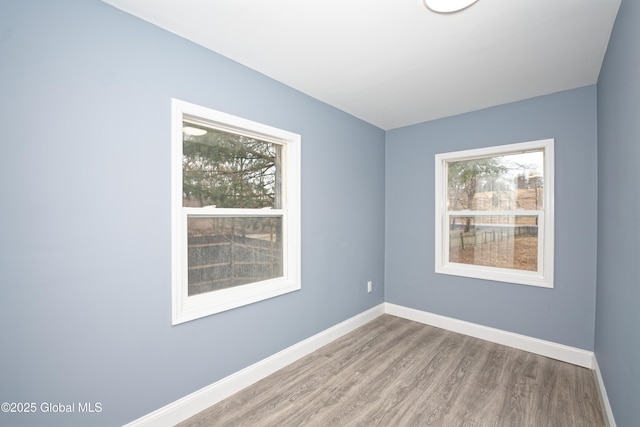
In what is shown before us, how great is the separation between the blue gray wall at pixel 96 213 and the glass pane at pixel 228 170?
8.1 inches

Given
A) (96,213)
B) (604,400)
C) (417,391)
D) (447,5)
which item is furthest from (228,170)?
(604,400)

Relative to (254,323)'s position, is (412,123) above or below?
above

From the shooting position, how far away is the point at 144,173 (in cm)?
167

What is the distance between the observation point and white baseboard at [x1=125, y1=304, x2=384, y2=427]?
173 centimetres

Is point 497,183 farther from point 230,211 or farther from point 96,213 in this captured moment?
point 96,213

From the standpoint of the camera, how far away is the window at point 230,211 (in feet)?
6.18

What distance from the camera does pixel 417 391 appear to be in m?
2.16

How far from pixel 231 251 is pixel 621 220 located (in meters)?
2.58

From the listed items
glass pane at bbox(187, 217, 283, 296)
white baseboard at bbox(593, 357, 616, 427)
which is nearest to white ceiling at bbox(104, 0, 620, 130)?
glass pane at bbox(187, 217, 283, 296)

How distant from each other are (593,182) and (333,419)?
2926 mm

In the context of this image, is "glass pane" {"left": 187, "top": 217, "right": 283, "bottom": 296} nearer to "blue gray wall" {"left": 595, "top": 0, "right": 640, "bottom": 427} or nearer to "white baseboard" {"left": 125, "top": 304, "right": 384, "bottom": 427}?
"white baseboard" {"left": 125, "top": 304, "right": 384, "bottom": 427}

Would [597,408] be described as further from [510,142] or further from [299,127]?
[299,127]

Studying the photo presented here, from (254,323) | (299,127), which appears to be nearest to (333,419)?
(254,323)

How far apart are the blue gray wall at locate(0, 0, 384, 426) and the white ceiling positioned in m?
0.28
